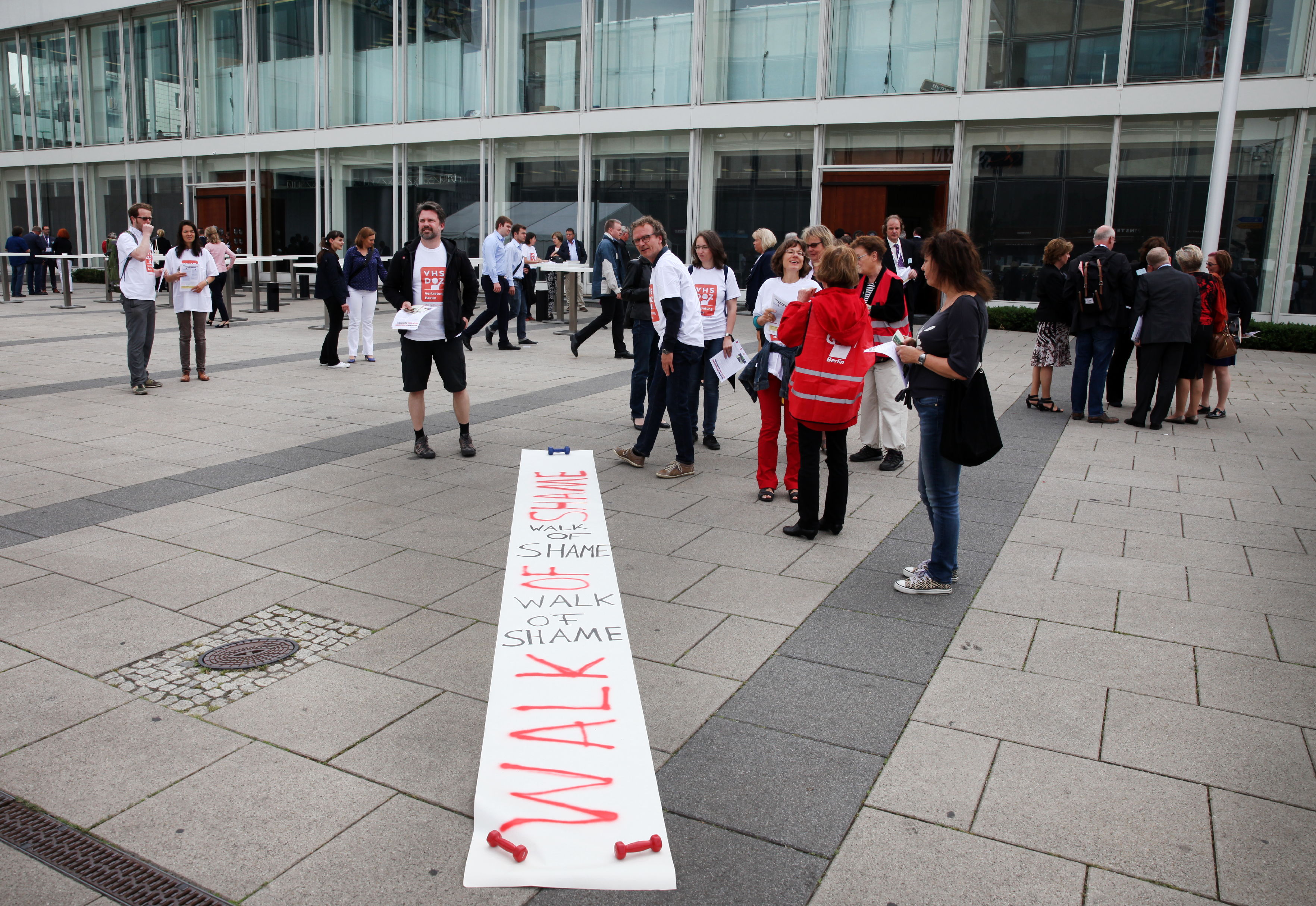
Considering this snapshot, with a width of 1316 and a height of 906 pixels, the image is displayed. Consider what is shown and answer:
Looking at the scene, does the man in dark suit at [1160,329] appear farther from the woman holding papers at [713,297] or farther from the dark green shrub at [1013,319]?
the dark green shrub at [1013,319]

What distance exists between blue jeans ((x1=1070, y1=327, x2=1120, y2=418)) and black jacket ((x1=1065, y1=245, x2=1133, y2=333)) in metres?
0.09

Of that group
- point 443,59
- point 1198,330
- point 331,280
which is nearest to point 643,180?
point 443,59

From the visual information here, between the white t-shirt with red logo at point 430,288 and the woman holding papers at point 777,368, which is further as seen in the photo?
the white t-shirt with red logo at point 430,288

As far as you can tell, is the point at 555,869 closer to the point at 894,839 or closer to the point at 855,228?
the point at 894,839

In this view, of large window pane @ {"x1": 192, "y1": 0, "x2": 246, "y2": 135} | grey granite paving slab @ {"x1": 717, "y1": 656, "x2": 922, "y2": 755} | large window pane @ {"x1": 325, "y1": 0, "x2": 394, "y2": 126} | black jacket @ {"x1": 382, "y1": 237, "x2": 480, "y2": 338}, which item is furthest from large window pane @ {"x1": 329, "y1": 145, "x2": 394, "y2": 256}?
grey granite paving slab @ {"x1": 717, "y1": 656, "x2": 922, "y2": 755}

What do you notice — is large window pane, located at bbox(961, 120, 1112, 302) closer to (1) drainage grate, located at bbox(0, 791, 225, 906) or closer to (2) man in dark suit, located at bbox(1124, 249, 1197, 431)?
(2) man in dark suit, located at bbox(1124, 249, 1197, 431)

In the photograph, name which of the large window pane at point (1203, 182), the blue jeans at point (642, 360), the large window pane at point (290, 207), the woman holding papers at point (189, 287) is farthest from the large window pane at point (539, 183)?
the blue jeans at point (642, 360)

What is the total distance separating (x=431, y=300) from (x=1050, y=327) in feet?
20.8

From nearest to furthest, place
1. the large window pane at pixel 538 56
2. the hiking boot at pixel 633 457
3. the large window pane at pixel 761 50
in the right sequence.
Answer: the hiking boot at pixel 633 457 → the large window pane at pixel 761 50 → the large window pane at pixel 538 56

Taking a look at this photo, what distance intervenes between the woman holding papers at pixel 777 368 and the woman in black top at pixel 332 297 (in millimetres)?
7279

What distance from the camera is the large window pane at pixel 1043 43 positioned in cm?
1709

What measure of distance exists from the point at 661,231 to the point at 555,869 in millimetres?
5455

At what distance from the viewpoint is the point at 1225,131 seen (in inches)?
514

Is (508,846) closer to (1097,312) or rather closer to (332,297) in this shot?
(1097,312)
